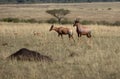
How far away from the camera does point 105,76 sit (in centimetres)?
1028

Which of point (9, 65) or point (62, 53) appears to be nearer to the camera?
point (9, 65)

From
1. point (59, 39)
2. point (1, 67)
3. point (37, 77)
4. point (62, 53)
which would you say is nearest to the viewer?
point (37, 77)

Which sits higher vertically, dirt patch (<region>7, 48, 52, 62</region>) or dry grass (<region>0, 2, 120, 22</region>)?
dirt patch (<region>7, 48, 52, 62</region>)

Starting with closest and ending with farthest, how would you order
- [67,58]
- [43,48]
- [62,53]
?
[67,58]
[62,53]
[43,48]

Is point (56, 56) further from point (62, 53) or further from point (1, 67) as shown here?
point (1, 67)

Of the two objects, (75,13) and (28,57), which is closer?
(28,57)

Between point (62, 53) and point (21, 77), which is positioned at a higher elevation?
point (21, 77)

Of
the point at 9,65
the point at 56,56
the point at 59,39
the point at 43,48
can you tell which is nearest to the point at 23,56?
the point at 9,65

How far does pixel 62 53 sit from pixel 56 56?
2.91ft

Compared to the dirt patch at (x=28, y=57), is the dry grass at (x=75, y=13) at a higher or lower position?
lower

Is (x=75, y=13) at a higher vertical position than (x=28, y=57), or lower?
lower

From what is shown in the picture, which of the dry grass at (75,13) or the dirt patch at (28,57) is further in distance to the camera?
the dry grass at (75,13)

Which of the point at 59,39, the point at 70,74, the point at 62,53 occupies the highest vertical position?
the point at 70,74

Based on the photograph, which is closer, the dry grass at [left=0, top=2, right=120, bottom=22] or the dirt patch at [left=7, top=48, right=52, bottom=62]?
the dirt patch at [left=7, top=48, right=52, bottom=62]
